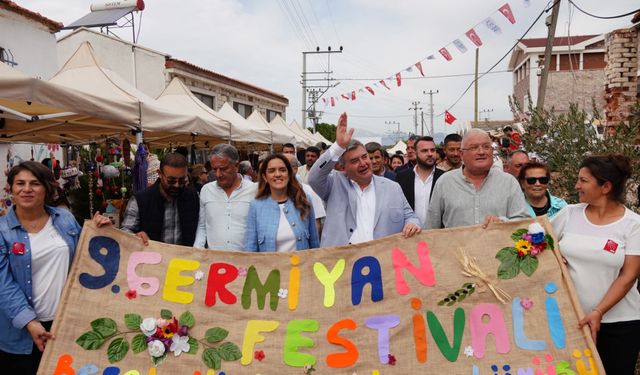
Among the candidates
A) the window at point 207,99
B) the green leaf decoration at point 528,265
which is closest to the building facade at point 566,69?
the window at point 207,99

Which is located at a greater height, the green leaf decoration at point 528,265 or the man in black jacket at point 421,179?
the man in black jacket at point 421,179

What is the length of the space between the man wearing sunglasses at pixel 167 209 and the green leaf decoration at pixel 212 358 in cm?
99

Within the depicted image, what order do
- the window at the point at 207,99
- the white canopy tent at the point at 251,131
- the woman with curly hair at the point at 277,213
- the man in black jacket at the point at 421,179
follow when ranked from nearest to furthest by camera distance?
1. the woman with curly hair at the point at 277,213
2. the man in black jacket at the point at 421,179
3. the white canopy tent at the point at 251,131
4. the window at the point at 207,99

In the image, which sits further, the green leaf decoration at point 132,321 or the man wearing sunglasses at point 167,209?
the man wearing sunglasses at point 167,209

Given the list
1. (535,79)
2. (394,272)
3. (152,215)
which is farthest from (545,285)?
(535,79)

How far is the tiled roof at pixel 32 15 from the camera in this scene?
10297 mm

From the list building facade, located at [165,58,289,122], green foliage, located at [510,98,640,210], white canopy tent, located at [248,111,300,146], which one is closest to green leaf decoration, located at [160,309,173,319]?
green foliage, located at [510,98,640,210]

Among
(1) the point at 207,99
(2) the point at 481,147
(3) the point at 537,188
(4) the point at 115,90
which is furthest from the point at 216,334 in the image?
(1) the point at 207,99

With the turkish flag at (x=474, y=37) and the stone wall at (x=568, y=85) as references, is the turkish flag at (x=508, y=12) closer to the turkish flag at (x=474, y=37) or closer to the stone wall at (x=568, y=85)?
the turkish flag at (x=474, y=37)

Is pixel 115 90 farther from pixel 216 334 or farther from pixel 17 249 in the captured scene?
pixel 216 334

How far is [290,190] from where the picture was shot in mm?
3307

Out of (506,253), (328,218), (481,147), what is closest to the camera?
(506,253)

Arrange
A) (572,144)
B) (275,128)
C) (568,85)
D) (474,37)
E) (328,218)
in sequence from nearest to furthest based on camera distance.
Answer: (328,218)
(572,144)
(474,37)
(275,128)
(568,85)

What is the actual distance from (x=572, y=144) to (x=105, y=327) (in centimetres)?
447
